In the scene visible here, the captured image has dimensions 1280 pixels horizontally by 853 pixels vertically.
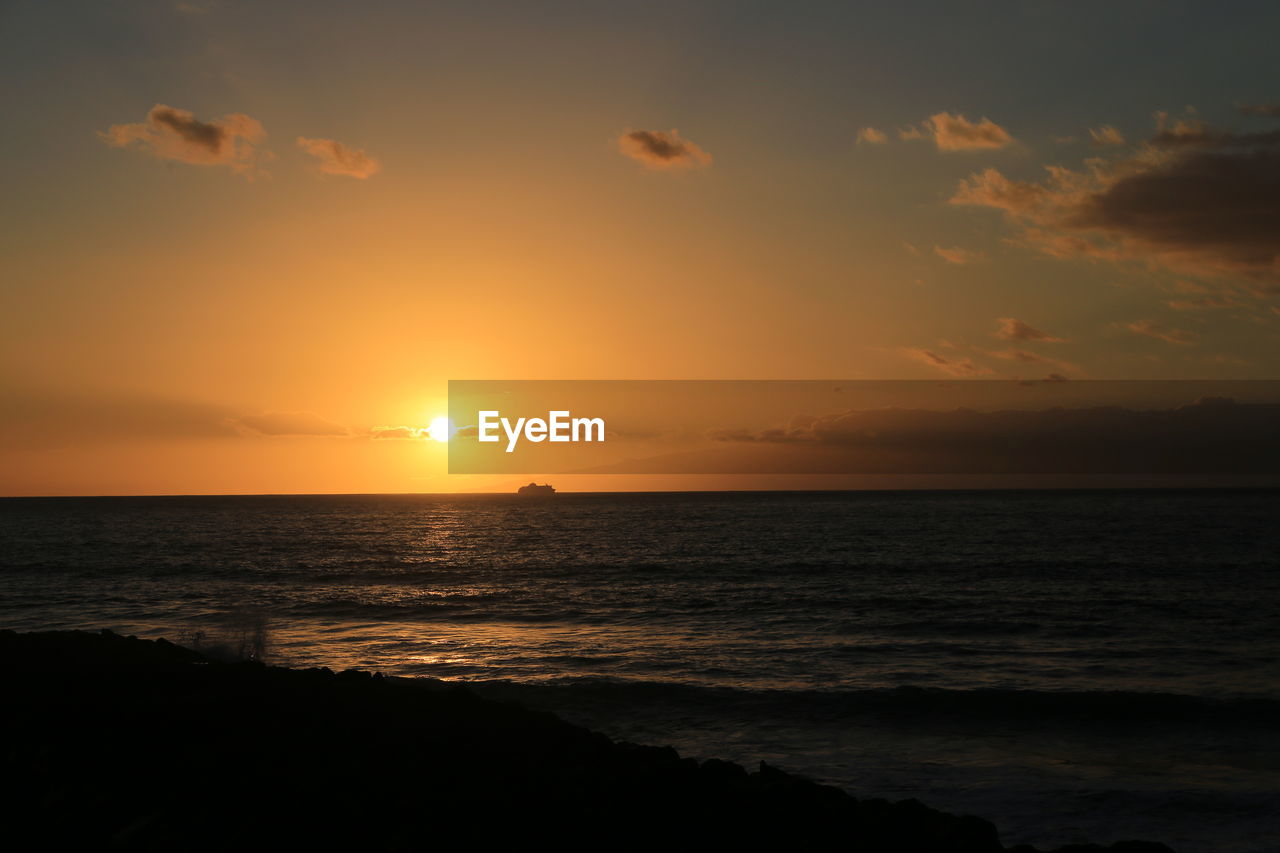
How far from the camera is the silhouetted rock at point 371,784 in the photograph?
29.6ft

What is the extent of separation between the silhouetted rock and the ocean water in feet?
12.8

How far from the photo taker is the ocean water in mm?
14484

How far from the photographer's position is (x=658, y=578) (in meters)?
47.8

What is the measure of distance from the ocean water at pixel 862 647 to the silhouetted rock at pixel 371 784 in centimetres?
391

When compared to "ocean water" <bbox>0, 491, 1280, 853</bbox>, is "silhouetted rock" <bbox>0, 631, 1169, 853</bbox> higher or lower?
higher

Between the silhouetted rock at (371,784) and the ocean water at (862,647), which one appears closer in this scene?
the silhouetted rock at (371,784)

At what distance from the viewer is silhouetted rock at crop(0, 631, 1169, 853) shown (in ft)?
29.6

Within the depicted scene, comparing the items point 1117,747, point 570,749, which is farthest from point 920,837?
point 1117,747

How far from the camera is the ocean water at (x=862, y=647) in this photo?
14484 mm

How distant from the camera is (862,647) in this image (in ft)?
86.0

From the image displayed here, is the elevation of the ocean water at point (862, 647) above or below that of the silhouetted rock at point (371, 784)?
below

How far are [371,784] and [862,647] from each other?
62.6ft

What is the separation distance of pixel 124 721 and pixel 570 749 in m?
6.85

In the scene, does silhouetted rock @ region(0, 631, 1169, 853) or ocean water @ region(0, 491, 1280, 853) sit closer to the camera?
silhouetted rock @ region(0, 631, 1169, 853)
